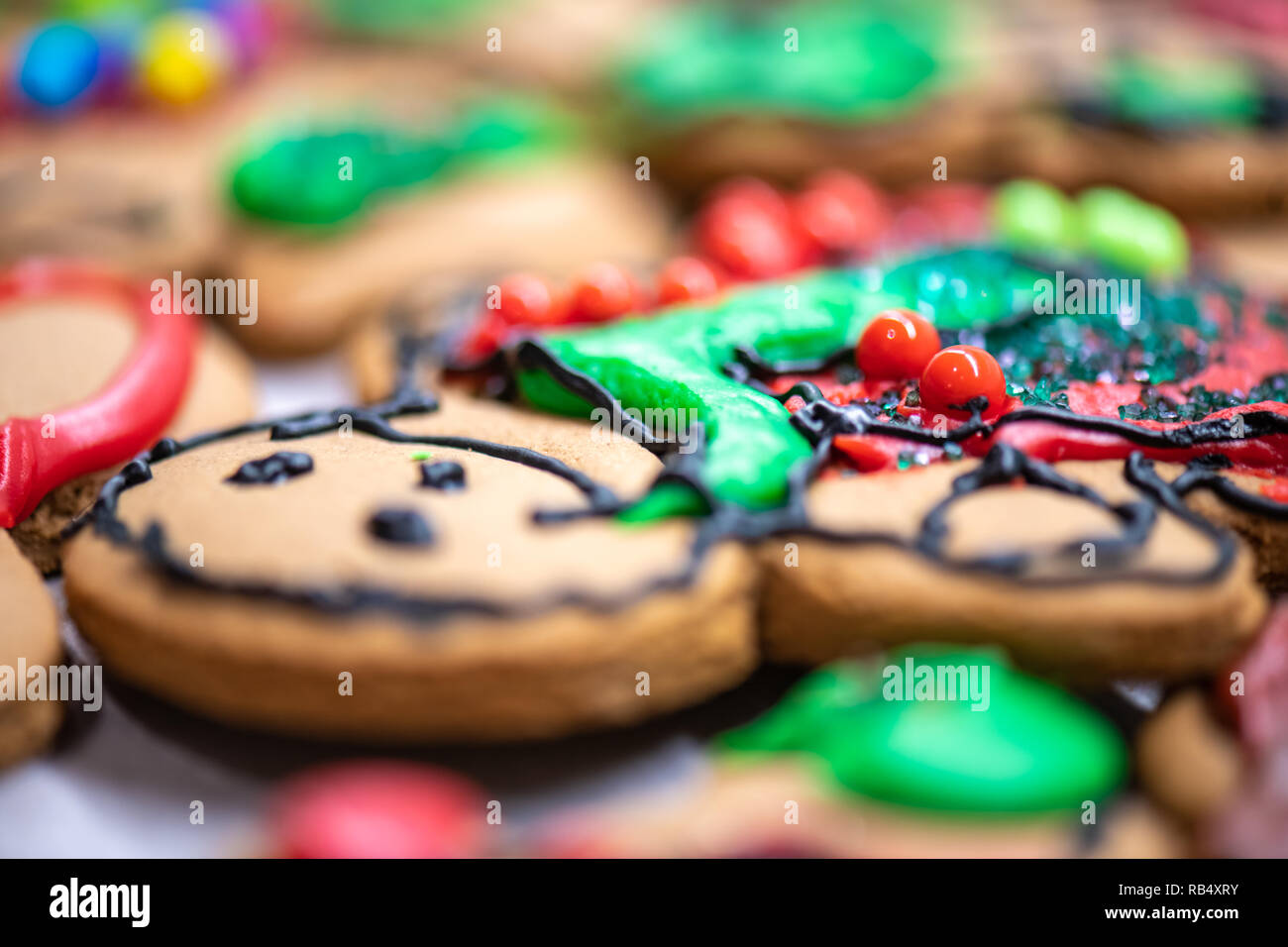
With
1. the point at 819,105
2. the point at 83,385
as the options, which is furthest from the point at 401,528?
the point at 819,105

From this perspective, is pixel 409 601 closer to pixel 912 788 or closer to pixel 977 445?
pixel 912 788

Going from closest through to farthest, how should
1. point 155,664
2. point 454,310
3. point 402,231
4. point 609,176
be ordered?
1. point 155,664
2. point 454,310
3. point 402,231
4. point 609,176

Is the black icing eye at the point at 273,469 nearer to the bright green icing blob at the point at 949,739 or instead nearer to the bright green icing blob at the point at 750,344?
the bright green icing blob at the point at 750,344

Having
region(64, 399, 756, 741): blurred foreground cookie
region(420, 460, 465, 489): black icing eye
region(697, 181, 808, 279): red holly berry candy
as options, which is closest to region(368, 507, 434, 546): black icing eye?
region(64, 399, 756, 741): blurred foreground cookie
